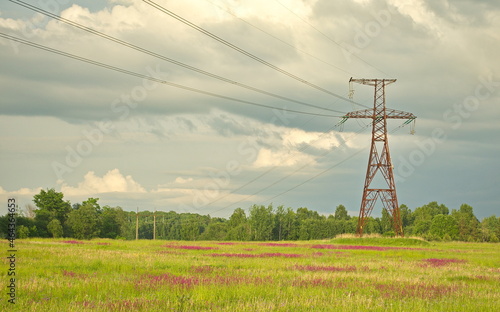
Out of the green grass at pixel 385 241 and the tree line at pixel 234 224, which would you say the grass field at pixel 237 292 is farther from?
the tree line at pixel 234 224

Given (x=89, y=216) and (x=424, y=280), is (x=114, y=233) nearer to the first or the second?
(x=89, y=216)

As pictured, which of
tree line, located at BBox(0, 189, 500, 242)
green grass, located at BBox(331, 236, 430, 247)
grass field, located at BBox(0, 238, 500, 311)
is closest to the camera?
grass field, located at BBox(0, 238, 500, 311)

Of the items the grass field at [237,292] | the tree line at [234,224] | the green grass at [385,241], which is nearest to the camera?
the grass field at [237,292]

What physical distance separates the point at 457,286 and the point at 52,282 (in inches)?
627

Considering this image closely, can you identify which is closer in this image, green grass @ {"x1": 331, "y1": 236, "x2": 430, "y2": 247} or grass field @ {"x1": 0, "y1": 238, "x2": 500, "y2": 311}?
grass field @ {"x1": 0, "y1": 238, "x2": 500, "y2": 311}

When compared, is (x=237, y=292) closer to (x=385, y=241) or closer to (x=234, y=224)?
(x=385, y=241)

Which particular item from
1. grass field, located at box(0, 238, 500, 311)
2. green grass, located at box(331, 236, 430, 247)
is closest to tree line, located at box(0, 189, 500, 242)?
green grass, located at box(331, 236, 430, 247)

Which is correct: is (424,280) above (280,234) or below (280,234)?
above

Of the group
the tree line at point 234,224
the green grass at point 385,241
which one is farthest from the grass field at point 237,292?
the tree line at point 234,224

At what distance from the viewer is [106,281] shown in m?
16.6

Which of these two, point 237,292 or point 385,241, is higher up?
point 237,292

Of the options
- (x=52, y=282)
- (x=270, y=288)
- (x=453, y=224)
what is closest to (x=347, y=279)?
(x=270, y=288)

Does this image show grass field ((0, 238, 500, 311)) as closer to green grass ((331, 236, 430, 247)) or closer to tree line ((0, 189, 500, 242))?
green grass ((331, 236, 430, 247))

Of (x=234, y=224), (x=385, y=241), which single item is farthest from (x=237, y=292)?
(x=234, y=224)
